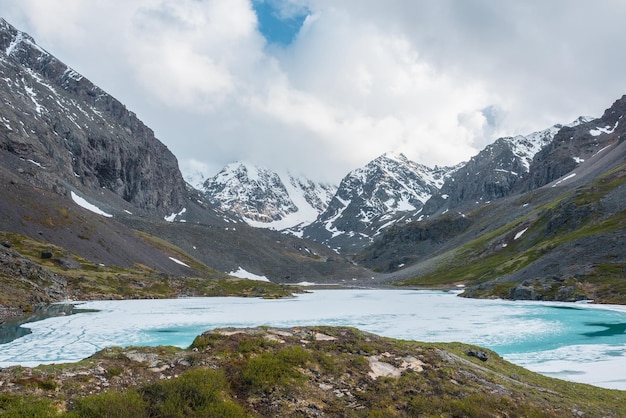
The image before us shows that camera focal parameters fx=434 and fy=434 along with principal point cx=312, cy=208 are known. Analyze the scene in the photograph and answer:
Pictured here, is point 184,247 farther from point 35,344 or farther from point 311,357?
point 311,357

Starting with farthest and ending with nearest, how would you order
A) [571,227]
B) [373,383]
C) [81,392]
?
[571,227] → [373,383] → [81,392]

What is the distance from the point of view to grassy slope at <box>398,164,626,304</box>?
91.3m

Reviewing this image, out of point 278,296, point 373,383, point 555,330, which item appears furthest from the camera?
point 278,296

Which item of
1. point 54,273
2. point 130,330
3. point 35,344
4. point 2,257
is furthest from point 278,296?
point 35,344

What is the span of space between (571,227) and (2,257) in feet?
484

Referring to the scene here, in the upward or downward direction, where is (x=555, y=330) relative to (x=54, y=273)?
downward

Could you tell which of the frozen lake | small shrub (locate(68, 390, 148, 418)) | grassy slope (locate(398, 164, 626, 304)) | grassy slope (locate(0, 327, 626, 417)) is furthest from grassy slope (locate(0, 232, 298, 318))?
grassy slope (locate(398, 164, 626, 304))

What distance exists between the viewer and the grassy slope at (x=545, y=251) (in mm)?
91312

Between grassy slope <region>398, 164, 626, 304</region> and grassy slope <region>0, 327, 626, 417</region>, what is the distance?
78462 mm

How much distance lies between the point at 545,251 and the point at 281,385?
131869 mm

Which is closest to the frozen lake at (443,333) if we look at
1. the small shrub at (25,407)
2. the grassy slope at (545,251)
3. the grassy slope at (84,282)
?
the grassy slope at (84,282)

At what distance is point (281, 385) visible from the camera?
15531 millimetres

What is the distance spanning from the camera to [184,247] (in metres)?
199

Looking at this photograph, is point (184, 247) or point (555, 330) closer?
point (555, 330)
